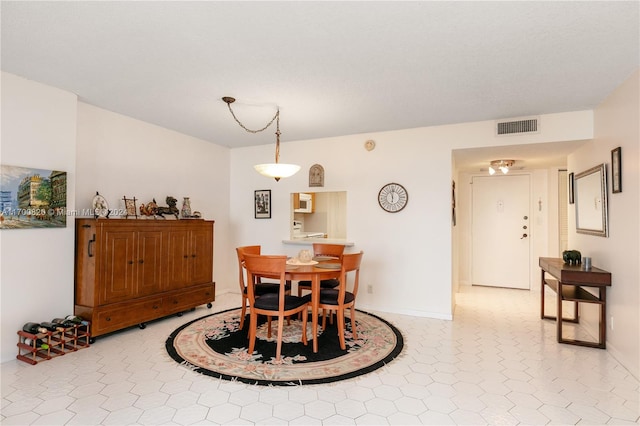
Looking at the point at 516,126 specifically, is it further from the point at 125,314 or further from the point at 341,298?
the point at 125,314

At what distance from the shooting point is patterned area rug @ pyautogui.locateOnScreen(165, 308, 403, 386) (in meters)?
2.71

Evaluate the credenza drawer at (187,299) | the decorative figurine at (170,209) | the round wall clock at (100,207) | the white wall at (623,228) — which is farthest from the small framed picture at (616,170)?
the round wall clock at (100,207)

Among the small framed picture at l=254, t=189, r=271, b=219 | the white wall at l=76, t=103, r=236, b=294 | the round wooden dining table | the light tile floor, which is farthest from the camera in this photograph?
the small framed picture at l=254, t=189, r=271, b=219

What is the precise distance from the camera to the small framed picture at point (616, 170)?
302 cm

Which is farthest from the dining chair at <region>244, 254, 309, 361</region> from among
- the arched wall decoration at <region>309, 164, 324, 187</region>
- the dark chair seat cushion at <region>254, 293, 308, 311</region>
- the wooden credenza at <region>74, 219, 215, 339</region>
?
the arched wall decoration at <region>309, 164, 324, 187</region>

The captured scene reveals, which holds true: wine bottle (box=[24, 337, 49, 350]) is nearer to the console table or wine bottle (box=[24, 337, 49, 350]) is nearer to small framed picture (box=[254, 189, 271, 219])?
small framed picture (box=[254, 189, 271, 219])

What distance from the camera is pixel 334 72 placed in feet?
9.26

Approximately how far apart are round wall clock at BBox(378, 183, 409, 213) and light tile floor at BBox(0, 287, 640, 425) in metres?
1.80

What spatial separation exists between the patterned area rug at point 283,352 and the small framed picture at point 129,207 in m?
1.45

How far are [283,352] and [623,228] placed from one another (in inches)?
125

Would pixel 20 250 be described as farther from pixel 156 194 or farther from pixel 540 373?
pixel 540 373

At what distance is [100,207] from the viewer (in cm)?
353

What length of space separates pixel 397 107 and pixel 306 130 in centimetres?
140

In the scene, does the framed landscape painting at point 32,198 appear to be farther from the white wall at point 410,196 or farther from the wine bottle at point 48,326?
the white wall at point 410,196
